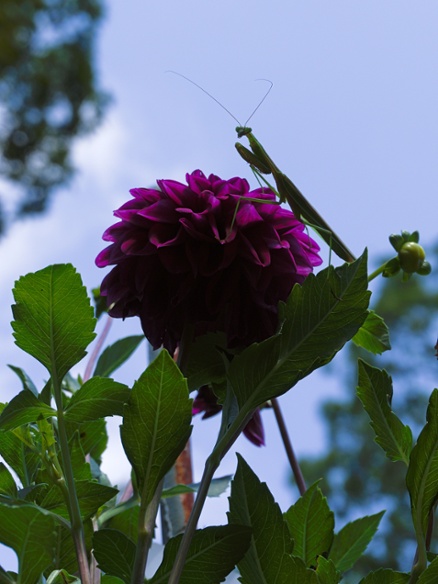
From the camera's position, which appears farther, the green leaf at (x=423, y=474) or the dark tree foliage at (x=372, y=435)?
the dark tree foliage at (x=372, y=435)

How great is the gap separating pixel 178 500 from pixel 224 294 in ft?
0.45

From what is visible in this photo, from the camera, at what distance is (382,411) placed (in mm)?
184

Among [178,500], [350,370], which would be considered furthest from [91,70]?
[178,500]

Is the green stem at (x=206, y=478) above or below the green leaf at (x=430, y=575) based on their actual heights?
above

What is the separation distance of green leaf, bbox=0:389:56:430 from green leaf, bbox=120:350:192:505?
24 millimetres

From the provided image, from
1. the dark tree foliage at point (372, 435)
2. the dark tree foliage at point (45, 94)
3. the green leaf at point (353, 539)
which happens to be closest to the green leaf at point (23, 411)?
the green leaf at point (353, 539)

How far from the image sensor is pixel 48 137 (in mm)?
6004

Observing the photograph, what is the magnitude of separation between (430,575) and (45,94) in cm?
624

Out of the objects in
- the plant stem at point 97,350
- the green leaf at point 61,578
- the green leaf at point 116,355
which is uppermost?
the plant stem at point 97,350

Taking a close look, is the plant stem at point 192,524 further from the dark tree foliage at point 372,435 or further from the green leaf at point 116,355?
the dark tree foliage at point 372,435

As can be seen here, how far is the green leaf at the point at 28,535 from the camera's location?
0.47 ft

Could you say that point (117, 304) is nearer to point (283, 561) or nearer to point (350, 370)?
point (283, 561)

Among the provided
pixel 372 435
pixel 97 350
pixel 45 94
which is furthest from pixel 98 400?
pixel 45 94

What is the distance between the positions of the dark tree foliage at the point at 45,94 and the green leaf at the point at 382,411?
5.78 metres
